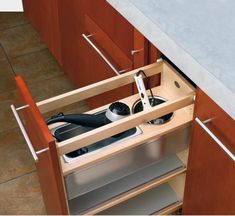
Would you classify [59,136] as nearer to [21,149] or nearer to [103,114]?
[103,114]

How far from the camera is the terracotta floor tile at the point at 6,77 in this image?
1.97 metres

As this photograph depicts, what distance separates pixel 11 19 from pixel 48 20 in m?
0.63

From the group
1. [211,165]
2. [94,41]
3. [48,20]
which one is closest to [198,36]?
[211,165]

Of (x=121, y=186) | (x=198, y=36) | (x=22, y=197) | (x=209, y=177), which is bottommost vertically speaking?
(x=22, y=197)

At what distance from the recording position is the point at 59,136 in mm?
1117

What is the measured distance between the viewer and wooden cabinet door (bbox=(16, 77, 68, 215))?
91 cm

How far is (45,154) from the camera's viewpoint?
956 mm

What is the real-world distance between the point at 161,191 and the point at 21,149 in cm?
58

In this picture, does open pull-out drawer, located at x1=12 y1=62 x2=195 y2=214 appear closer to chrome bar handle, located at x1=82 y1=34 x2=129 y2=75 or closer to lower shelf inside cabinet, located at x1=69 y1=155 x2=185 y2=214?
lower shelf inside cabinet, located at x1=69 y1=155 x2=185 y2=214

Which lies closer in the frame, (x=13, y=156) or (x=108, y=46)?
(x=108, y=46)

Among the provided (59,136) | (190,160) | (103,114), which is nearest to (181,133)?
(190,160)

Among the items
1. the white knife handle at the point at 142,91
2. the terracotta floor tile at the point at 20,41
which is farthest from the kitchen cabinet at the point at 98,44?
the terracotta floor tile at the point at 20,41

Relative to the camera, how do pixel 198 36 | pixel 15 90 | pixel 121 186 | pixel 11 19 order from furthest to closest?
pixel 11 19, pixel 15 90, pixel 121 186, pixel 198 36

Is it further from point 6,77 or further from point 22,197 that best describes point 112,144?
point 6,77
